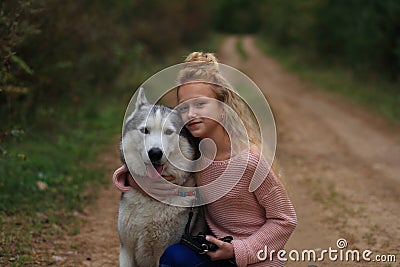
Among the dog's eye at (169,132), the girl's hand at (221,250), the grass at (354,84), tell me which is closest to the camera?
the girl's hand at (221,250)

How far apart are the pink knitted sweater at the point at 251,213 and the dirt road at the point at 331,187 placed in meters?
1.42

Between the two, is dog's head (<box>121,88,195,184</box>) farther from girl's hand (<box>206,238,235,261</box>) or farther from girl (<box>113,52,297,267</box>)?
girl's hand (<box>206,238,235,261</box>)

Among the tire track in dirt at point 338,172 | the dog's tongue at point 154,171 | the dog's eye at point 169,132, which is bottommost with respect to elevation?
the tire track in dirt at point 338,172

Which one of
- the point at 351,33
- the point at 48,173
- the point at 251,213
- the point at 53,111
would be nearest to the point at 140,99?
the point at 251,213

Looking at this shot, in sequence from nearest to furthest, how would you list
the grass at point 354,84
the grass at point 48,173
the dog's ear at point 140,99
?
the dog's ear at point 140,99 < the grass at point 48,173 < the grass at point 354,84

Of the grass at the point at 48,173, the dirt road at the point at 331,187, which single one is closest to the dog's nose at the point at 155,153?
the grass at the point at 48,173

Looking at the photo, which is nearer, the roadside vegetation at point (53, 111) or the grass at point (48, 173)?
the grass at point (48, 173)

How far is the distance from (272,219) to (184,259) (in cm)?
62

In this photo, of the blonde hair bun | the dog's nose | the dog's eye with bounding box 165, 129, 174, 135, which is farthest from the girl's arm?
the blonde hair bun

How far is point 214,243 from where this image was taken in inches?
134

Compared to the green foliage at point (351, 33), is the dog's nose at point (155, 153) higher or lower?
higher

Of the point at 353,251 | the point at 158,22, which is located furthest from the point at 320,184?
the point at 158,22

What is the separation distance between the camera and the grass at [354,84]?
1344cm
